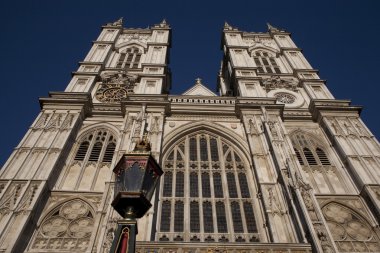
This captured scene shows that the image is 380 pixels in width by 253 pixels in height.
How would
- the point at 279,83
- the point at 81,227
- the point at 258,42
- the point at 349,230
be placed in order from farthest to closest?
1. the point at 258,42
2. the point at 279,83
3. the point at 349,230
4. the point at 81,227

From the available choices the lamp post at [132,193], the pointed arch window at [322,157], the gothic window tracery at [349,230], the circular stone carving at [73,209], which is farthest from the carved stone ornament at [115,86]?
the lamp post at [132,193]

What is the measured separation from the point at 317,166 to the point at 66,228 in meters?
10.9

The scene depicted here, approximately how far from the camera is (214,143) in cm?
1789

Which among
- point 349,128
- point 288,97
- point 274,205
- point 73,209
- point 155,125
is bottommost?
point 274,205

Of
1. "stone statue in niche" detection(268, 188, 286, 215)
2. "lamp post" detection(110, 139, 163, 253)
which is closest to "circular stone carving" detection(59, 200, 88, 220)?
"stone statue in niche" detection(268, 188, 286, 215)

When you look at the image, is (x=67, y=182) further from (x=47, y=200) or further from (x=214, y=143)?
(x=214, y=143)

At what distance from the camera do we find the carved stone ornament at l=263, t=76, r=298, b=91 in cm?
2275

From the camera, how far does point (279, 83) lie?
23172 mm

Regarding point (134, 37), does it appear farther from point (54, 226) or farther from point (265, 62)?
point (54, 226)

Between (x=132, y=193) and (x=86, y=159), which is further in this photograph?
(x=86, y=159)

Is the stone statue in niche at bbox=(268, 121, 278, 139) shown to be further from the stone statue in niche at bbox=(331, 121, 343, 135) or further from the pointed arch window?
the stone statue in niche at bbox=(331, 121, 343, 135)

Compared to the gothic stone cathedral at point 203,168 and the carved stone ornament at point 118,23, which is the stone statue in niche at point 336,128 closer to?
the gothic stone cathedral at point 203,168

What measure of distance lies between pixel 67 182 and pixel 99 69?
10.00m

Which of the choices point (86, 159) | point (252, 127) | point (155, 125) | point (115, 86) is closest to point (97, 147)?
point (86, 159)
